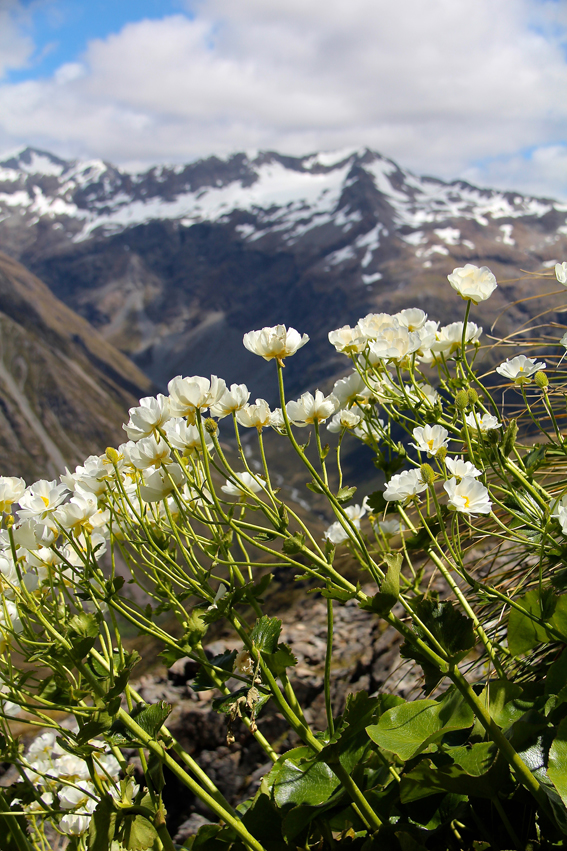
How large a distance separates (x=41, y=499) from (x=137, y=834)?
858mm

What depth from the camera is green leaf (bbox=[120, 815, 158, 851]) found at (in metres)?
1.35

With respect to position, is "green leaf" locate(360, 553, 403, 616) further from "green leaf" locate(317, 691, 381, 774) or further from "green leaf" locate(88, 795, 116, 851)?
"green leaf" locate(88, 795, 116, 851)

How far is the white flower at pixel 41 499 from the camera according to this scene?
163cm

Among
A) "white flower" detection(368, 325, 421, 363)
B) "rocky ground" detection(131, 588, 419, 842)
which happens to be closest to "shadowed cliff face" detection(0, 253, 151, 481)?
"rocky ground" detection(131, 588, 419, 842)

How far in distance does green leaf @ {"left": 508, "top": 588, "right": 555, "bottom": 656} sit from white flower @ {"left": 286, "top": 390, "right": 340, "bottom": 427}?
2.41 ft

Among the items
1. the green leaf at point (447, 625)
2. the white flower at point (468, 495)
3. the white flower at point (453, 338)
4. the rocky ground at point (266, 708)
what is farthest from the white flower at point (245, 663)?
Result: the rocky ground at point (266, 708)

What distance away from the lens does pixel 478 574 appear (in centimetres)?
366

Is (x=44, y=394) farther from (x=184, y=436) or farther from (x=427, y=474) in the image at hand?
(x=427, y=474)

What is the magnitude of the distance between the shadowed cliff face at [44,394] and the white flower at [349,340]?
138730 mm

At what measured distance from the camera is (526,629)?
1595mm

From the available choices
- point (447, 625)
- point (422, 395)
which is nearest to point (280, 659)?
point (447, 625)

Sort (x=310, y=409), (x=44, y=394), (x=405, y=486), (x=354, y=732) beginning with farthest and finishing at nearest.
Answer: (x=44, y=394) → (x=310, y=409) → (x=405, y=486) → (x=354, y=732)

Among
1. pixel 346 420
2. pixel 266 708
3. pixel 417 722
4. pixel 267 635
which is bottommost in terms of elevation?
pixel 266 708

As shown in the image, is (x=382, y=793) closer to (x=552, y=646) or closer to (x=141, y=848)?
(x=141, y=848)
